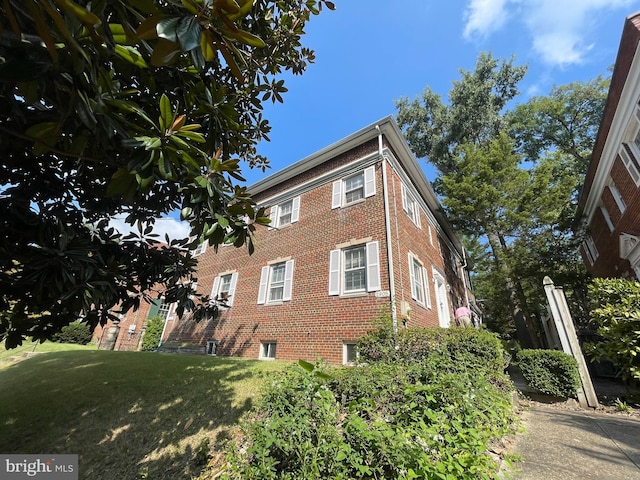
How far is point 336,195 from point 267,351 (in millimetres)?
6214

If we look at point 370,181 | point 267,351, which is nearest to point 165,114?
point 370,181

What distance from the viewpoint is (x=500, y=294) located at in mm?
14672

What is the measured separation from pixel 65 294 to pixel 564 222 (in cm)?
1859

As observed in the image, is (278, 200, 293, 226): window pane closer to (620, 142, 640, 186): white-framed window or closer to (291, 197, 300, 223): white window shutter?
(291, 197, 300, 223): white window shutter

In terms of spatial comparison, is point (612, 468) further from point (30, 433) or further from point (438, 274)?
point (438, 274)

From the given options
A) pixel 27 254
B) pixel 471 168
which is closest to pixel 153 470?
pixel 27 254

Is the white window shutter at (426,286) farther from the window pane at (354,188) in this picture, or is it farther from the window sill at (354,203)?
the window pane at (354,188)

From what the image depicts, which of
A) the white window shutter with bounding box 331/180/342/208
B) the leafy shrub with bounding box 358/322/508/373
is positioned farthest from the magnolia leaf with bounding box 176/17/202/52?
the white window shutter with bounding box 331/180/342/208

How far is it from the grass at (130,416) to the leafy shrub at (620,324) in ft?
27.3

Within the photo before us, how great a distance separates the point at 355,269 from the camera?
8648mm

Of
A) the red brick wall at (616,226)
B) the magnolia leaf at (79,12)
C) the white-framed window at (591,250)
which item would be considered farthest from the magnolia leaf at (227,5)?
the white-framed window at (591,250)

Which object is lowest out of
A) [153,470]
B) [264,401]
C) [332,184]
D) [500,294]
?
[153,470]

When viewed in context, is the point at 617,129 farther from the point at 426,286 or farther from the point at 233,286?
the point at 233,286

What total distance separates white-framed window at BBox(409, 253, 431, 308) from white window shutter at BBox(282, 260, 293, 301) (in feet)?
13.7
